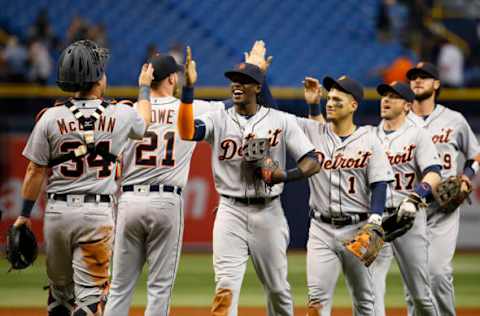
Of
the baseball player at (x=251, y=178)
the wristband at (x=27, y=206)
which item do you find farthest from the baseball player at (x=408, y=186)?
the wristband at (x=27, y=206)

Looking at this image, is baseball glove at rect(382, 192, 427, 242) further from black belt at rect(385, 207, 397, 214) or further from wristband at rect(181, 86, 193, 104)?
wristband at rect(181, 86, 193, 104)

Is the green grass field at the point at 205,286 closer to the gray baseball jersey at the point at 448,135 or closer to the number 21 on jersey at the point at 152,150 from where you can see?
the gray baseball jersey at the point at 448,135

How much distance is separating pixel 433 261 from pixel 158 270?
7.99 feet

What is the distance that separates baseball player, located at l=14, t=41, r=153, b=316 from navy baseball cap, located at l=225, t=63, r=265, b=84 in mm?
879

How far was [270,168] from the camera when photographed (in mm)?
6703

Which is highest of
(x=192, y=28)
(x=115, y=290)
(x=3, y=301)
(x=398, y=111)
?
(x=192, y=28)

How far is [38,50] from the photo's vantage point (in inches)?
656

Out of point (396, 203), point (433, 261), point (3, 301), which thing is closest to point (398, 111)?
point (396, 203)

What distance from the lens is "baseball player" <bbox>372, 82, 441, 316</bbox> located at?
24.4 ft

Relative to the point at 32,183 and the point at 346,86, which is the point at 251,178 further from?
the point at 32,183

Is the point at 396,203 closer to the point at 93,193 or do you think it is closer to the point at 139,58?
the point at 93,193

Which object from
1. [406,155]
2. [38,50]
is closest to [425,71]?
[406,155]

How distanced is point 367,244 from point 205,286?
198 inches

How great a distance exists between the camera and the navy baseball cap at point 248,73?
6844 millimetres
